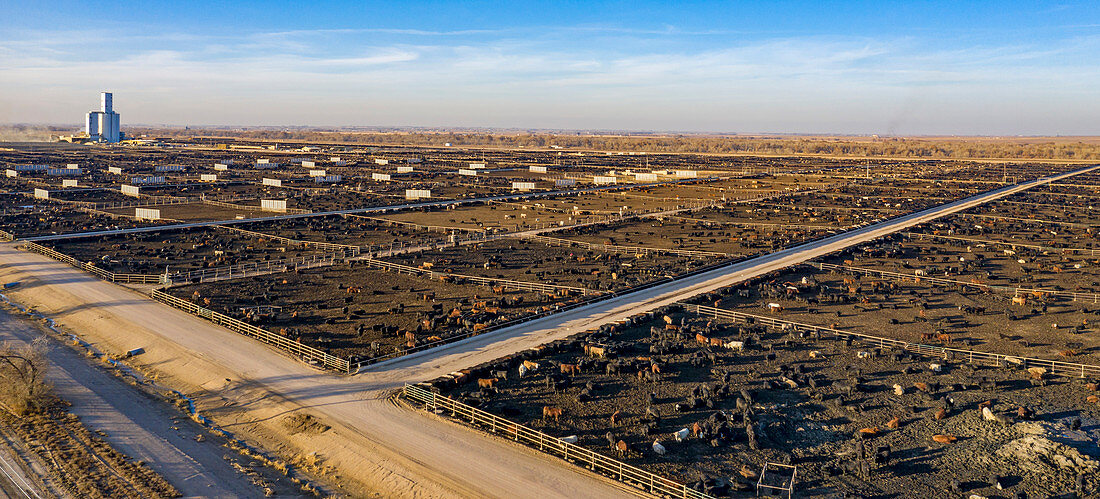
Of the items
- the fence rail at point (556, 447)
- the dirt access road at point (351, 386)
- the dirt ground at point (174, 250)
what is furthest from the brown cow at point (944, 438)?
the dirt ground at point (174, 250)

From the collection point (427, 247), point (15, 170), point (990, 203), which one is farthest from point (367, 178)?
point (990, 203)

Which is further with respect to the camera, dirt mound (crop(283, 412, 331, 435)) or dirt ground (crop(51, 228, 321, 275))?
dirt ground (crop(51, 228, 321, 275))

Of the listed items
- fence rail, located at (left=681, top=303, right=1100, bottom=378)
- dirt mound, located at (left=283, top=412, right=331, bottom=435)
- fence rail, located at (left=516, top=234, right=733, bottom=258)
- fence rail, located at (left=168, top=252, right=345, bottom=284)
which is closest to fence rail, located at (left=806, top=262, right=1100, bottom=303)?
fence rail, located at (left=516, top=234, right=733, bottom=258)

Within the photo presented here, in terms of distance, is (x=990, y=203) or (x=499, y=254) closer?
(x=499, y=254)

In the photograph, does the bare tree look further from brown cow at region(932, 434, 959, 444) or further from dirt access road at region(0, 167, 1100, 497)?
brown cow at region(932, 434, 959, 444)

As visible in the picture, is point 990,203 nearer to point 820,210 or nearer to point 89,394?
point 820,210
